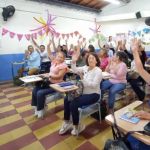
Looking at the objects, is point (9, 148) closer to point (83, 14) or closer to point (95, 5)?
point (83, 14)

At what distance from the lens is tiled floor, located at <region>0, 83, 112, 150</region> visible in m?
2.28

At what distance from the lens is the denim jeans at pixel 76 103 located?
7.85ft

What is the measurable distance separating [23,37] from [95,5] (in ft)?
13.9

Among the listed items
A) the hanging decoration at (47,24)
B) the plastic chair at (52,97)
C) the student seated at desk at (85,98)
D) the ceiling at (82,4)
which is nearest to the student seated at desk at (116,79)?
the student seated at desk at (85,98)

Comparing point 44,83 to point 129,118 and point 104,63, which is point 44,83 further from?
point 129,118

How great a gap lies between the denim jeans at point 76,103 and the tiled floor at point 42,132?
0.29 m

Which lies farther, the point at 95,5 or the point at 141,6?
the point at 95,5

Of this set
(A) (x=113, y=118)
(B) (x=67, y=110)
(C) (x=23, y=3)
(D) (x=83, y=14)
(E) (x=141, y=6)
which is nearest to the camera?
(A) (x=113, y=118)

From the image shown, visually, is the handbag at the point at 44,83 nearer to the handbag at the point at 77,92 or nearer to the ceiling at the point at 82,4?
the handbag at the point at 77,92

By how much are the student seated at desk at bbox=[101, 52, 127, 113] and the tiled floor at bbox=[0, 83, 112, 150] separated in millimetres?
533

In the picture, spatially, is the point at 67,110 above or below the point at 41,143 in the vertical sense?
above

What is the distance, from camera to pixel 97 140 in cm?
236

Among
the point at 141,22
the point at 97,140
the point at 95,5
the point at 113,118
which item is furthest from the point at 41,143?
the point at 95,5

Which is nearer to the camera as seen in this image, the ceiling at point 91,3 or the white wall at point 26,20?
the white wall at point 26,20
